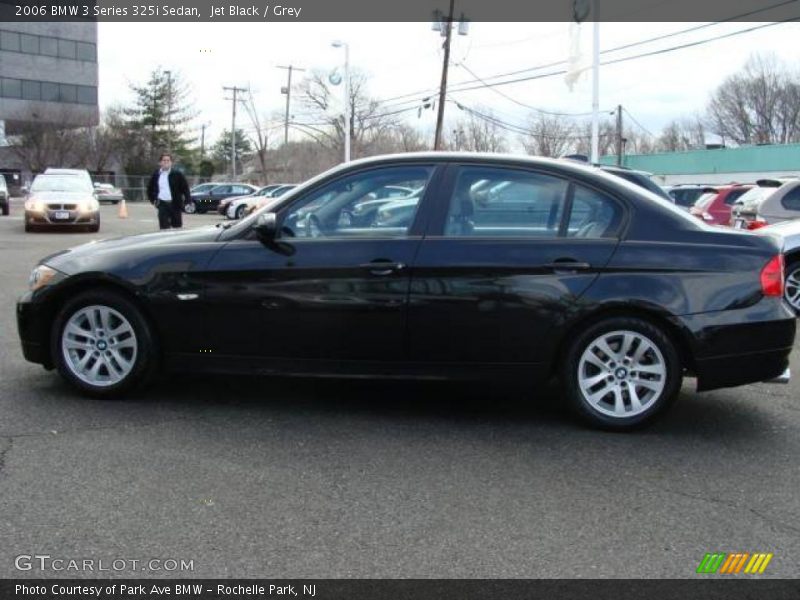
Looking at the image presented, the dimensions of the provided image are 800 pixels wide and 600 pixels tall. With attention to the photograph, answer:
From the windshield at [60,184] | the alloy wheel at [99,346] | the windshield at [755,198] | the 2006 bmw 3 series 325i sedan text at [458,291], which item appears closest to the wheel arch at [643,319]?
the 2006 bmw 3 series 325i sedan text at [458,291]

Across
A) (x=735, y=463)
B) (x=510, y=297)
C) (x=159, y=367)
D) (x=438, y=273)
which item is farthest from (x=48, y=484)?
(x=735, y=463)

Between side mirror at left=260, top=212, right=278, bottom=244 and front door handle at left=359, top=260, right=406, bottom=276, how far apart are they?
23.9 inches

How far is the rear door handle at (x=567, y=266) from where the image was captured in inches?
187

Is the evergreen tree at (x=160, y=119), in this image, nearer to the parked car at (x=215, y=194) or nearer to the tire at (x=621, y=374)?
the parked car at (x=215, y=194)

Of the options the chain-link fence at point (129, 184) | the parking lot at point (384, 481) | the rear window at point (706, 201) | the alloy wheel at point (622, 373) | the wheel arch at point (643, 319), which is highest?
the chain-link fence at point (129, 184)

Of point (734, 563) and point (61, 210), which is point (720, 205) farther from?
point (61, 210)

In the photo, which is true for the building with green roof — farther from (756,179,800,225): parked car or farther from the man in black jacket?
the man in black jacket

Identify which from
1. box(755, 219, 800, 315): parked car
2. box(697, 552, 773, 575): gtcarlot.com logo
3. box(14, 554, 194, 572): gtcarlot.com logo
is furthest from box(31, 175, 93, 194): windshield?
box(697, 552, 773, 575): gtcarlot.com logo

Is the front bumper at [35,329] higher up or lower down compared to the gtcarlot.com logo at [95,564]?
higher up

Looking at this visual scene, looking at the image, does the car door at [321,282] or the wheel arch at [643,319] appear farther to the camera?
the car door at [321,282]

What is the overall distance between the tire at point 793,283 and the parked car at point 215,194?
30.6 meters

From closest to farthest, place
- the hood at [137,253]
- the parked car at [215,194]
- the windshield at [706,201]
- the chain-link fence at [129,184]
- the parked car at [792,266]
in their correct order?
the hood at [137,253] < the parked car at [792,266] < the windshield at [706,201] < the parked car at [215,194] < the chain-link fence at [129,184]

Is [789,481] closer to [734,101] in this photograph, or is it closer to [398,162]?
[398,162]

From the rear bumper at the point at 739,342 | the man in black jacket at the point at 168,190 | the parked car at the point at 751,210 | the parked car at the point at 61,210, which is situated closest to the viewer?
the rear bumper at the point at 739,342
